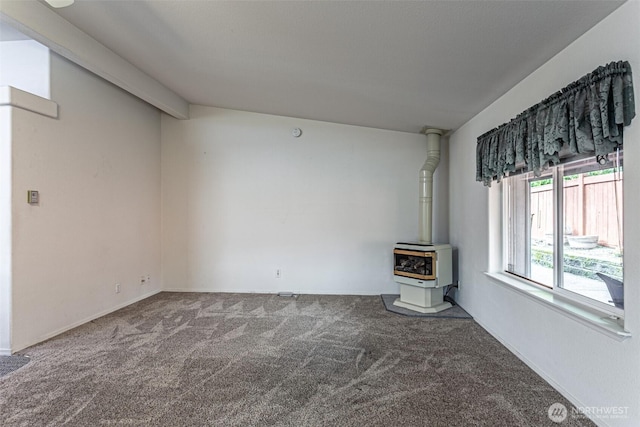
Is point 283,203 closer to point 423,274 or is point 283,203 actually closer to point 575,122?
point 423,274

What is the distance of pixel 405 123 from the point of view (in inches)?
161

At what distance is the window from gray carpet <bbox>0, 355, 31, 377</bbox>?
170 inches

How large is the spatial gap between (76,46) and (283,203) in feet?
9.49

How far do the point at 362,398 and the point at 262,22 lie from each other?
2.77 metres

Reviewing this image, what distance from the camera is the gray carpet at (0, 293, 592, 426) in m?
1.84

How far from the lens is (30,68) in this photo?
292 centimetres

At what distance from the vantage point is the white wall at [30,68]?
2918 millimetres

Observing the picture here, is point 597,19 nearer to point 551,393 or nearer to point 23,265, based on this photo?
point 551,393

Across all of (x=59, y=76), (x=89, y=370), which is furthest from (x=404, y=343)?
(x=59, y=76)

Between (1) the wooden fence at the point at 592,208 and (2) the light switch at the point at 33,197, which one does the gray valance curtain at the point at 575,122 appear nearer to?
(1) the wooden fence at the point at 592,208

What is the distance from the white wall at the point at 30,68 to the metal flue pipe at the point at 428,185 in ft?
14.5

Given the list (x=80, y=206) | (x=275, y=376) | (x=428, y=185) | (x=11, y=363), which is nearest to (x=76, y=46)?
(x=80, y=206)

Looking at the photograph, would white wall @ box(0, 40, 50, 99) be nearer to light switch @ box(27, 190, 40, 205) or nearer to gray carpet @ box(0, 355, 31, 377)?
light switch @ box(27, 190, 40, 205)

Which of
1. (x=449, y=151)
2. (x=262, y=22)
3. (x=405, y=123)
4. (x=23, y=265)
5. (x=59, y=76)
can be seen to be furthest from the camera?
(x=449, y=151)
